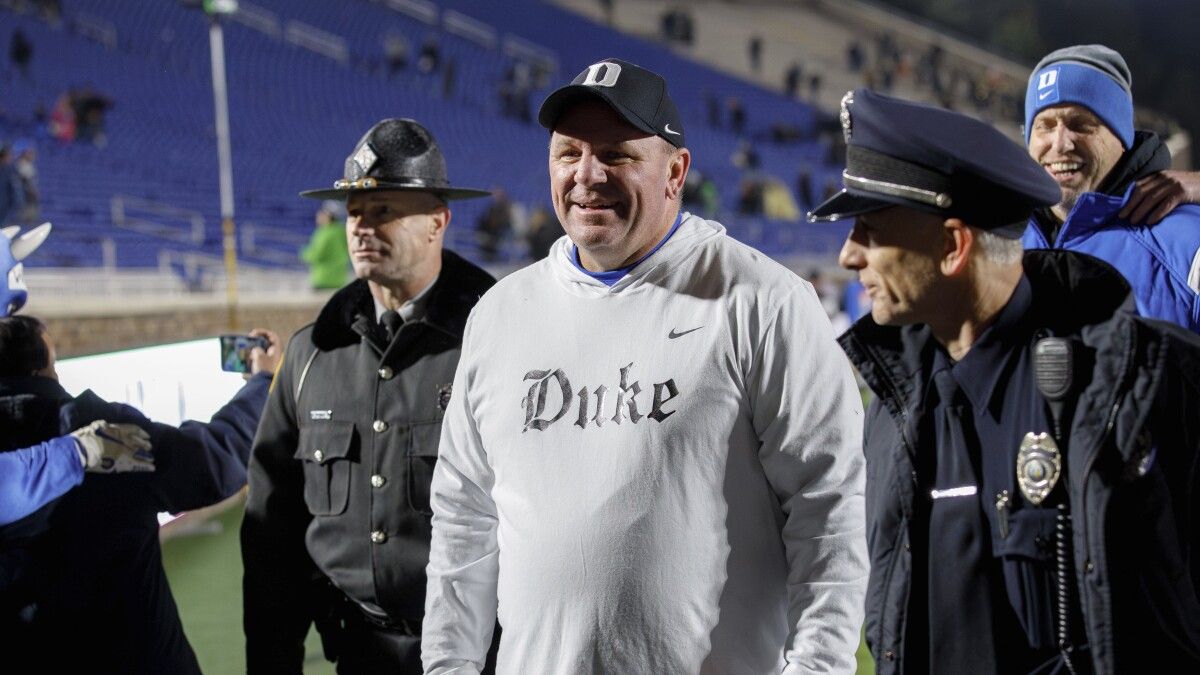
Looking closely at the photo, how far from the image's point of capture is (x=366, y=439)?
2896 mm

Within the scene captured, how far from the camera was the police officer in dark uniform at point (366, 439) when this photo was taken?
2.83 m

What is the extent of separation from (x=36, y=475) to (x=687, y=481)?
1.59 metres

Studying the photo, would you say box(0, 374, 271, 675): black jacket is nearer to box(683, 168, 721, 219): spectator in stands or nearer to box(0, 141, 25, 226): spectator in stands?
box(0, 141, 25, 226): spectator in stands

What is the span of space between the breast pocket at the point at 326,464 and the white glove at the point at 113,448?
348 mm

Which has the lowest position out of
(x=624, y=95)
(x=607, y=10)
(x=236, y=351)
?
(x=236, y=351)

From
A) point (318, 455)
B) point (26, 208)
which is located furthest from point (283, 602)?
point (26, 208)

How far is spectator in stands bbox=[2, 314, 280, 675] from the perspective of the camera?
112 inches

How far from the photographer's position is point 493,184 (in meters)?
22.9

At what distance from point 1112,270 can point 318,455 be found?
1832 millimetres

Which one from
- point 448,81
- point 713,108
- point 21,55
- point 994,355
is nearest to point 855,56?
point 713,108

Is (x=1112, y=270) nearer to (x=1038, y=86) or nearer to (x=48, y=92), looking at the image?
(x=1038, y=86)

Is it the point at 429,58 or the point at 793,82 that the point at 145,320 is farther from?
the point at 793,82

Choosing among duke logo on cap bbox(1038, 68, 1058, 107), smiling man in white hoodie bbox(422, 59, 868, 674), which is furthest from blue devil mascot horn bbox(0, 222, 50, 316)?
duke logo on cap bbox(1038, 68, 1058, 107)

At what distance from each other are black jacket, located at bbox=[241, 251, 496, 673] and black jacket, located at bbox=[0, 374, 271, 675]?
191 mm
